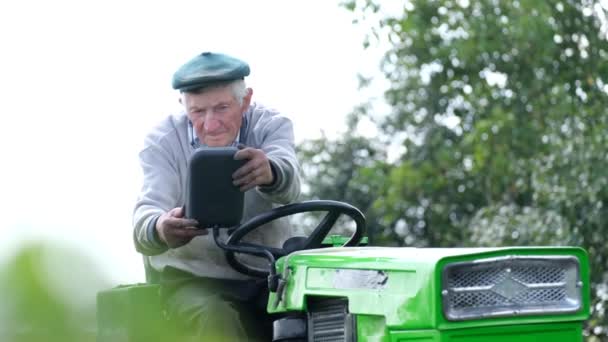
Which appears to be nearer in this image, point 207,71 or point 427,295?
point 427,295

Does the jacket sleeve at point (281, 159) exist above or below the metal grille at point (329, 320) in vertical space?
above

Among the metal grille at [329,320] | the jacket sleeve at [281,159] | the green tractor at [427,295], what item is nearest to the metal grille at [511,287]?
the green tractor at [427,295]

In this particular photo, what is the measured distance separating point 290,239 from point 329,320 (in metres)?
0.52

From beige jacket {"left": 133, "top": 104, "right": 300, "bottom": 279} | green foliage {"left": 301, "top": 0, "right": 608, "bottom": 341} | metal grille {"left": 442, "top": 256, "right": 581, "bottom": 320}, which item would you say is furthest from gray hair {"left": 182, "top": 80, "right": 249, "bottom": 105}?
green foliage {"left": 301, "top": 0, "right": 608, "bottom": 341}

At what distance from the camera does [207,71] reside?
11.9ft

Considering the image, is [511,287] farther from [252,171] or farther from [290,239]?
[290,239]

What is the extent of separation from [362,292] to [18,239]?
86.8 inches

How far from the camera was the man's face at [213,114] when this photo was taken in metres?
3.62

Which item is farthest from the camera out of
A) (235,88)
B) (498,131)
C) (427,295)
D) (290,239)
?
(498,131)

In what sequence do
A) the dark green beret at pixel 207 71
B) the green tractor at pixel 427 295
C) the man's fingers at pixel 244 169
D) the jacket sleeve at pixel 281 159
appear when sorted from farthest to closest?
1. the dark green beret at pixel 207 71
2. the jacket sleeve at pixel 281 159
3. the man's fingers at pixel 244 169
4. the green tractor at pixel 427 295

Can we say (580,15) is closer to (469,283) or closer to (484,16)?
(484,16)

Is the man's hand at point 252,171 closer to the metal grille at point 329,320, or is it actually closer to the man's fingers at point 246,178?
the man's fingers at point 246,178

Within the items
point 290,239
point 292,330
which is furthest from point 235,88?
point 292,330

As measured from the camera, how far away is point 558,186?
38.1 ft
